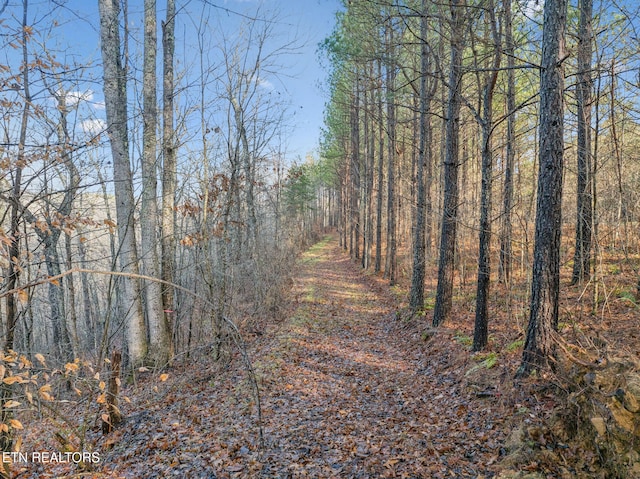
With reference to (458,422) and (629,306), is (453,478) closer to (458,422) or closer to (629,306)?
(458,422)

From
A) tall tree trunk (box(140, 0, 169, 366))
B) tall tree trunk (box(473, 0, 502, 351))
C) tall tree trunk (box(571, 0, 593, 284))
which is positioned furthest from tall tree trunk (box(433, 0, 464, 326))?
tall tree trunk (box(140, 0, 169, 366))

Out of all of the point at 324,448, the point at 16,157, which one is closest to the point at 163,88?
the point at 16,157

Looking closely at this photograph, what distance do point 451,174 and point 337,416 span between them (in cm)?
508

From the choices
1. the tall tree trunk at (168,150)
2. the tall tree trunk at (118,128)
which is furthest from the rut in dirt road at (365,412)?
→ the tall tree trunk at (118,128)

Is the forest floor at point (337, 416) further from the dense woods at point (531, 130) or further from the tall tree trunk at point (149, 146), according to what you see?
the tall tree trunk at point (149, 146)

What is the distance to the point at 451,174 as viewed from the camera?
7.24 metres

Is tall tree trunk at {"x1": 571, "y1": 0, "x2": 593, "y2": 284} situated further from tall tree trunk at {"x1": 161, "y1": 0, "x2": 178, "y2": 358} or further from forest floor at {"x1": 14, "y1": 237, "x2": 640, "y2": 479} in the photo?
tall tree trunk at {"x1": 161, "y1": 0, "x2": 178, "y2": 358}

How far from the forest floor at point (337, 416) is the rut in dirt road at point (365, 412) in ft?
0.06

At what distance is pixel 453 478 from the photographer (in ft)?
11.6

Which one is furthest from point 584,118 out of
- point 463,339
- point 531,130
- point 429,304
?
point 429,304

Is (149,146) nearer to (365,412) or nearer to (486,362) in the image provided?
(365,412)

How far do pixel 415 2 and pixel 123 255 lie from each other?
9.03 metres

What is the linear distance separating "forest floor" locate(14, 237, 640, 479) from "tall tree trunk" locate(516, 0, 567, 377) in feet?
2.68

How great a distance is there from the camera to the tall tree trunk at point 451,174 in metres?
6.31
